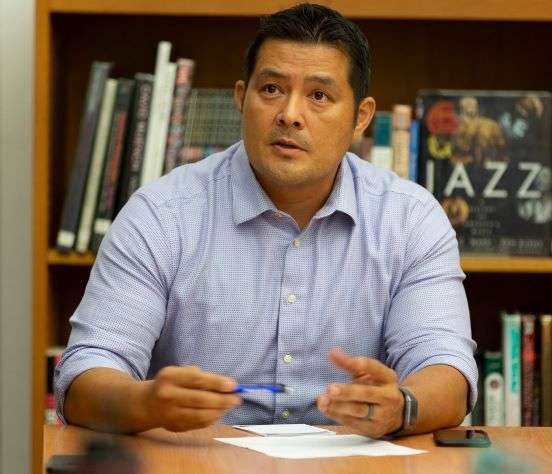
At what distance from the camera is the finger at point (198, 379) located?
128 centimetres

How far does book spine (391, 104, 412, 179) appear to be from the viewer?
90.8 inches

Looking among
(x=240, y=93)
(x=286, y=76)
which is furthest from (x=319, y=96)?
(x=240, y=93)

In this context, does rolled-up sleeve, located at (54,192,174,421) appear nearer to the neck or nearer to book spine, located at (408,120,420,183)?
the neck

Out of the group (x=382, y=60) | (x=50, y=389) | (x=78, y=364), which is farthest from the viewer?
(x=382, y=60)

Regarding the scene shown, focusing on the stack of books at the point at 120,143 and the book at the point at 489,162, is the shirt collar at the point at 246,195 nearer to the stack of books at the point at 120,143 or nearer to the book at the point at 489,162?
the stack of books at the point at 120,143

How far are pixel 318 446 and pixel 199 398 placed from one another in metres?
0.17

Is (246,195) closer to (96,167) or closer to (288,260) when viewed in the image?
(288,260)

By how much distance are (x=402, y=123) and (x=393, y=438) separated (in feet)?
3.36

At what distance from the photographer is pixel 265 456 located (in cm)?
127

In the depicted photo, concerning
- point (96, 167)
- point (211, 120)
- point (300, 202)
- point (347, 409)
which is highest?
point (211, 120)

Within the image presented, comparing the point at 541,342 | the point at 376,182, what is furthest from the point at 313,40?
the point at 541,342

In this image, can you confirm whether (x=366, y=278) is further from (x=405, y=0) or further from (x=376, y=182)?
(x=405, y=0)

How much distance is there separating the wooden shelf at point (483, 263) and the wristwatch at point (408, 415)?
2.84ft

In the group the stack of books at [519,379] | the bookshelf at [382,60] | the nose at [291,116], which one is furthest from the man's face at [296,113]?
the stack of books at [519,379]
